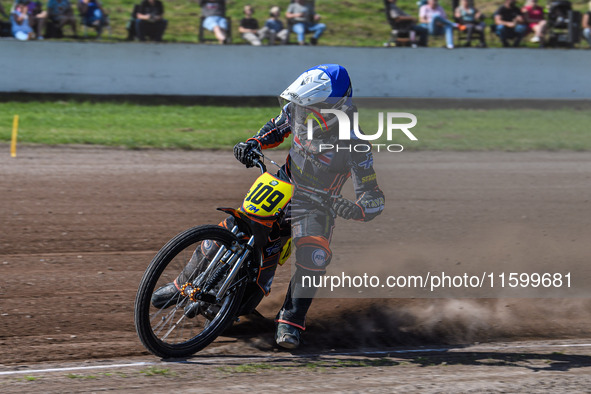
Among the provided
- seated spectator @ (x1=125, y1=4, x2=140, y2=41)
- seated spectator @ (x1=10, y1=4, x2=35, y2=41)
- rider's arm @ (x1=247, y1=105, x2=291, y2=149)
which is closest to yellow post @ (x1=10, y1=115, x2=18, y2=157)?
seated spectator @ (x1=10, y1=4, x2=35, y2=41)

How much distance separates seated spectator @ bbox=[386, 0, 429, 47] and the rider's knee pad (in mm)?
13460

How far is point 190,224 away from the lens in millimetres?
7922

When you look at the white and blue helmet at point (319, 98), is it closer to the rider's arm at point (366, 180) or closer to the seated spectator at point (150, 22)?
the rider's arm at point (366, 180)

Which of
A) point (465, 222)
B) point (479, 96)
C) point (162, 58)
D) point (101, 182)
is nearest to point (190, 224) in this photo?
point (101, 182)

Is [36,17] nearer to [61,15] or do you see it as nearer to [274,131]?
[61,15]

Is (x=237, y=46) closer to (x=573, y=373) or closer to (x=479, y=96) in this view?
(x=479, y=96)

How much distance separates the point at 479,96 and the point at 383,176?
1184 centimetres

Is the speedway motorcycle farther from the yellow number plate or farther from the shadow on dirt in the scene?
the shadow on dirt

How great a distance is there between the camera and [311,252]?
471 cm

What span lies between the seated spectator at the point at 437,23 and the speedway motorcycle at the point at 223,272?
1351 centimetres

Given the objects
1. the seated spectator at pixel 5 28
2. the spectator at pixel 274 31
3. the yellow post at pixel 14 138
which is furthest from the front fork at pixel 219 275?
the seated spectator at pixel 5 28

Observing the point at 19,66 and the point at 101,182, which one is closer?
the point at 101,182

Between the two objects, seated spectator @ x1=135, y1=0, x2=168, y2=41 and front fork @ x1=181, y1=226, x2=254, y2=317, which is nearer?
front fork @ x1=181, y1=226, x2=254, y2=317

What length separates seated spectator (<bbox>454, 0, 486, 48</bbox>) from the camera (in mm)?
17578
